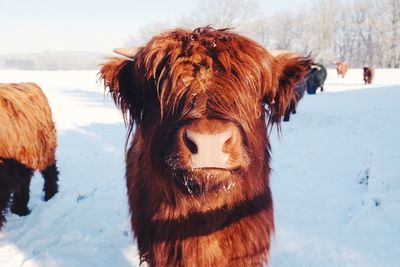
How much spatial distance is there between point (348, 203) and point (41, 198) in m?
3.81

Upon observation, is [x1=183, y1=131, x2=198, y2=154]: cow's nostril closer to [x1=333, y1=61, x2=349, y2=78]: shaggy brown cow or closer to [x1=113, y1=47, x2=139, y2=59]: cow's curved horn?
[x1=113, y1=47, x2=139, y2=59]: cow's curved horn

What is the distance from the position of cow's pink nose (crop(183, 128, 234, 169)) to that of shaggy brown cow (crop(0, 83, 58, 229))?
2.75 m

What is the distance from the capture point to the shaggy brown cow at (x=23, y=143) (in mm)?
3789

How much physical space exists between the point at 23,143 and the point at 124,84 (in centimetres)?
228

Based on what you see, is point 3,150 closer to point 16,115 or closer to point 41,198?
point 16,115

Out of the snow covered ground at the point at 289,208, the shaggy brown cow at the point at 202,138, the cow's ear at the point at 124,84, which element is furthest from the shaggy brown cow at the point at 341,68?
the cow's ear at the point at 124,84

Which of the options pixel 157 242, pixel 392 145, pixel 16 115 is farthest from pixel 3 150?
pixel 392 145

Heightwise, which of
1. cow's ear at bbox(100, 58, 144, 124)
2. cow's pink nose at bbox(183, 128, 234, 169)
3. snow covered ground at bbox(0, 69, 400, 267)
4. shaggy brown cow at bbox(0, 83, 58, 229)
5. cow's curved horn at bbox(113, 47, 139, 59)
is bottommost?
snow covered ground at bbox(0, 69, 400, 267)

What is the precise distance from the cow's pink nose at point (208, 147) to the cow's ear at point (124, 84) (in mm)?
705

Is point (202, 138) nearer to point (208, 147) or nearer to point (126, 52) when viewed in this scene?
point (208, 147)

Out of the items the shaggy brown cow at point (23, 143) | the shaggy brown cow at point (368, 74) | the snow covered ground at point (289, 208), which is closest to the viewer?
the snow covered ground at point (289, 208)

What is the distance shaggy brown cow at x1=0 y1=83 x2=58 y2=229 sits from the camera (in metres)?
3.79

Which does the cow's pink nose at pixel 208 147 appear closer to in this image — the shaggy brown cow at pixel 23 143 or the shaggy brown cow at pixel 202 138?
the shaggy brown cow at pixel 202 138

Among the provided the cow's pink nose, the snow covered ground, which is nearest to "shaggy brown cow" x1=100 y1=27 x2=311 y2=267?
the cow's pink nose
